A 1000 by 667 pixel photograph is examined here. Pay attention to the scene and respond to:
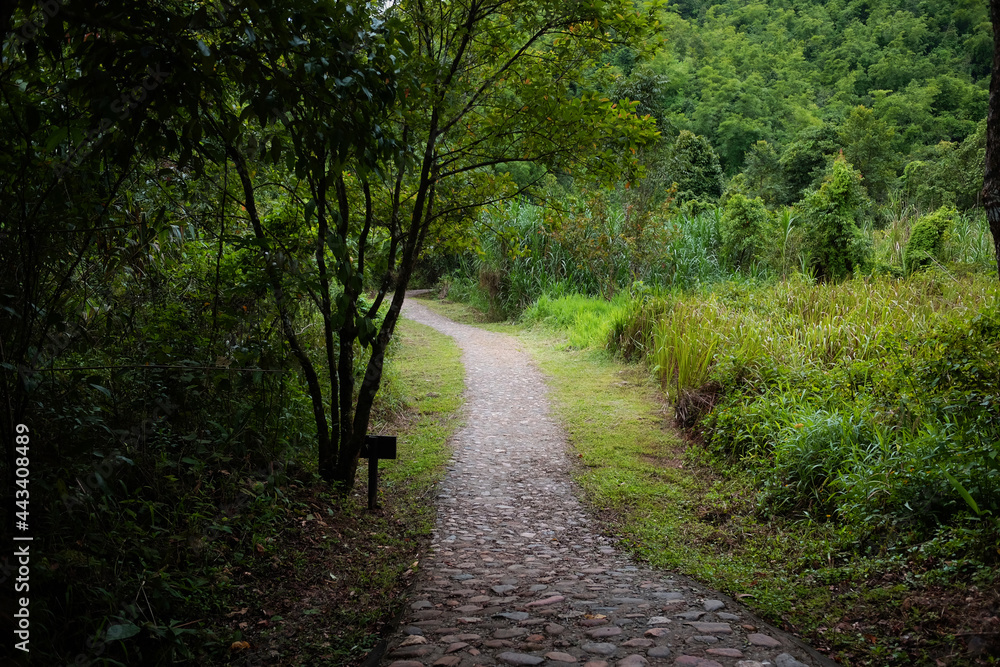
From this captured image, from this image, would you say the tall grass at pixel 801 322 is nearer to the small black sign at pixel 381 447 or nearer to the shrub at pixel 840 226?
the shrub at pixel 840 226

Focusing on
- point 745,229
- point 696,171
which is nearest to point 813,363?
point 745,229

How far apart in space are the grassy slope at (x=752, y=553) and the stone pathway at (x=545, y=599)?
0.23 m

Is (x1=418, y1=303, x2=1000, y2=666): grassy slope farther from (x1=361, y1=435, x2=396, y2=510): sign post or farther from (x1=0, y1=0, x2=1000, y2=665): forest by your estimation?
(x1=361, y1=435, x2=396, y2=510): sign post

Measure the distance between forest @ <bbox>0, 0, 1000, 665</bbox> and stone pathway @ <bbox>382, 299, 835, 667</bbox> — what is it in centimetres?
29

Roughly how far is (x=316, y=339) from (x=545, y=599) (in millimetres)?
4049

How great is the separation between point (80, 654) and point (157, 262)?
2.54 m

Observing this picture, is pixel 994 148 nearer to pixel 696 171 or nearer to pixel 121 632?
pixel 121 632

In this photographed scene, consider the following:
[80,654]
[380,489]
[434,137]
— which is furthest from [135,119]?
[380,489]

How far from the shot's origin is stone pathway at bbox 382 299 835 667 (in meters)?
2.88

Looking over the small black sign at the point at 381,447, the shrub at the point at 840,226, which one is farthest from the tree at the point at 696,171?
the small black sign at the point at 381,447

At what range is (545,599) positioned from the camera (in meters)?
3.50

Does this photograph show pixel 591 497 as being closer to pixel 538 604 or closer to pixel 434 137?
pixel 538 604

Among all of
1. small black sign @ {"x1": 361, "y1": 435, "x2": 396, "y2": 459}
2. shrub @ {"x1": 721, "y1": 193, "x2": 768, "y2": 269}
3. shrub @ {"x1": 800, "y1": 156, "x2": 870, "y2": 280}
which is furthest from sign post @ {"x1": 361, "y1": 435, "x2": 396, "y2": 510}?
shrub @ {"x1": 721, "y1": 193, "x2": 768, "y2": 269}

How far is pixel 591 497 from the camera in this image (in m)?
5.34
